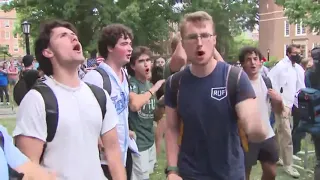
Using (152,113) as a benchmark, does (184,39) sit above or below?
Result: above

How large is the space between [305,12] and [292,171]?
871 inches

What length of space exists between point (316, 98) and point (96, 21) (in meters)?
27.9

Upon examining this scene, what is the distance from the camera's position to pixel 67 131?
9.07 feet

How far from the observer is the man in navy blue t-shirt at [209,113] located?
10.1ft

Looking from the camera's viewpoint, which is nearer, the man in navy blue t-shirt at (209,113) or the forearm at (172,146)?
the man in navy blue t-shirt at (209,113)

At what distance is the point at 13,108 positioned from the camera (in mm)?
18422

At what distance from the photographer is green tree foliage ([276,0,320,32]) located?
27.1 metres

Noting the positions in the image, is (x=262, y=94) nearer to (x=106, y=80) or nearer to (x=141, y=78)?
(x=141, y=78)

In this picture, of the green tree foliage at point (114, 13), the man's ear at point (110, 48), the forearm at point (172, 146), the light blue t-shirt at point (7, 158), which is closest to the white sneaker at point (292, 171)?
the man's ear at point (110, 48)

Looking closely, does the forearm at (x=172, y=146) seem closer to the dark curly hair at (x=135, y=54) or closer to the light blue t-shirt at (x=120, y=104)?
the light blue t-shirt at (x=120, y=104)

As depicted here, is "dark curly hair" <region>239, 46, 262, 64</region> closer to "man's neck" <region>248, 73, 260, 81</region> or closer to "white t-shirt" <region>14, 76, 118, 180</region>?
"man's neck" <region>248, 73, 260, 81</region>

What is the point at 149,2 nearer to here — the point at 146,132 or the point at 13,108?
the point at 13,108

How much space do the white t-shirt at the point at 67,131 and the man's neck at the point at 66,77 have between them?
0.06 m

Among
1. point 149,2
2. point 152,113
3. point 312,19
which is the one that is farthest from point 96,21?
point 152,113
